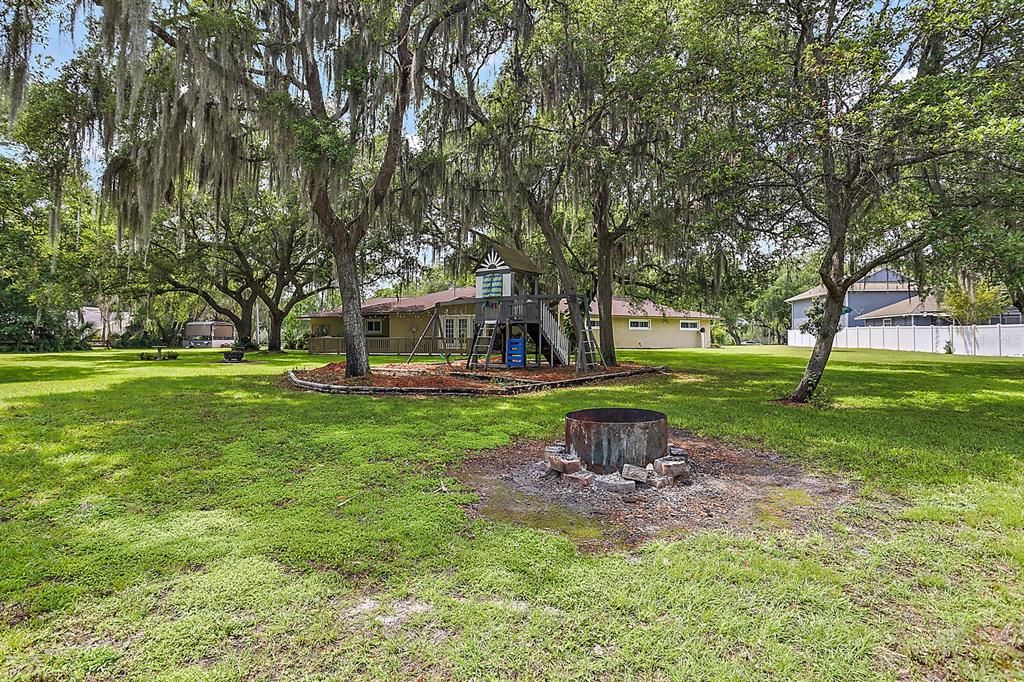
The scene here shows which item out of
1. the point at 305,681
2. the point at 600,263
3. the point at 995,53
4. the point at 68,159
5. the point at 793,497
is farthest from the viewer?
the point at 600,263

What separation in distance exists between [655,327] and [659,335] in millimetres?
670

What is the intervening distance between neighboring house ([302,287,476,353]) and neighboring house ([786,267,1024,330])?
22.8 meters

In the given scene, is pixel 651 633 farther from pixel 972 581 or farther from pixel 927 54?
pixel 927 54

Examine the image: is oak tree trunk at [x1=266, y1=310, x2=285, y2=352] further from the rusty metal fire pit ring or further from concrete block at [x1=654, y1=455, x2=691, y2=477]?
concrete block at [x1=654, y1=455, x2=691, y2=477]

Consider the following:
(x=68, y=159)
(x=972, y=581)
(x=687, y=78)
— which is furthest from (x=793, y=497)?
(x=68, y=159)

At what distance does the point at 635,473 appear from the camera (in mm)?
4180

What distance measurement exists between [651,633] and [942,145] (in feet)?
22.7

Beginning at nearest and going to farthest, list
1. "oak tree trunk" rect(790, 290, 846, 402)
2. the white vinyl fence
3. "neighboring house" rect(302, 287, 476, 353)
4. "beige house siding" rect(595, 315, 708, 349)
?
"oak tree trunk" rect(790, 290, 846, 402), the white vinyl fence, "neighboring house" rect(302, 287, 476, 353), "beige house siding" rect(595, 315, 708, 349)

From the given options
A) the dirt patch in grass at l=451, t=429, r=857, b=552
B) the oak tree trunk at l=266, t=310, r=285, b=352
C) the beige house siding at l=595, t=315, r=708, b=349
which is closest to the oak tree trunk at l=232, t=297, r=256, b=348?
the oak tree trunk at l=266, t=310, r=285, b=352

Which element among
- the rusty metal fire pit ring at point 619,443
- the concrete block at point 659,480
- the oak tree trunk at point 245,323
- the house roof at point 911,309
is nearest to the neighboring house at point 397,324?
the oak tree trunk at point 245,323

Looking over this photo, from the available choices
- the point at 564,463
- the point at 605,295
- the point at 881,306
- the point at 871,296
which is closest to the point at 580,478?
the point at 564,463

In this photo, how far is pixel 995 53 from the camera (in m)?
7.15

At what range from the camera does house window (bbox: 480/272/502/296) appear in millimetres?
14094

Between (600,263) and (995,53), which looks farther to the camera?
(600,263)
